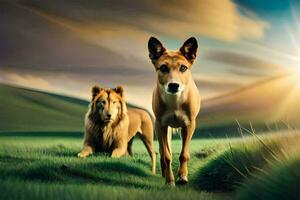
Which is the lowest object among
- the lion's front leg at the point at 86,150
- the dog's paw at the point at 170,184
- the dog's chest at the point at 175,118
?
the dog's paw at the point at 170,184

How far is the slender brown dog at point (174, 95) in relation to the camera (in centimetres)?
411

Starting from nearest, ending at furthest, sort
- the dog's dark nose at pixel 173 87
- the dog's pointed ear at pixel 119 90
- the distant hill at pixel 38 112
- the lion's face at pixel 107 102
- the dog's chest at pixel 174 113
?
the dog's dark nose at pixel 173 87 → the dog's chest at pixel 174 113 → the lion's face at pixel 107 102 → the dog's pointed ear at pixel 119 90 → the distant hill at pixel 38 112

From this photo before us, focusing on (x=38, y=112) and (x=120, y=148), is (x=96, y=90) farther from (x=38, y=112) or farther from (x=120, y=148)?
(x=38, y=112)

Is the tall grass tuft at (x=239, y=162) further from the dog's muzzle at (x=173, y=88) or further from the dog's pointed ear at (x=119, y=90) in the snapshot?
the dog's pointed ear at (x=119, y=90)

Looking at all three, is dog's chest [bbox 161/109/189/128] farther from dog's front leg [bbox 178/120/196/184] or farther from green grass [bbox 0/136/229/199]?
green grass [bbox 0/136/229/199]

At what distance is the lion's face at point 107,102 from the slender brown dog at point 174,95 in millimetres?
1194

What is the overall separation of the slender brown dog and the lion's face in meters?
1.19

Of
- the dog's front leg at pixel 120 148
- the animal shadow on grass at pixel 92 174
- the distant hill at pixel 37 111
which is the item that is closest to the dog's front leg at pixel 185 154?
the animal shadow on grass at pixel 92 174

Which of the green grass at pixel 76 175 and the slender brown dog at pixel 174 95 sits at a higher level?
the slender brown dog at pixel 174 95

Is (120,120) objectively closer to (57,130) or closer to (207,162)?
(207,162)

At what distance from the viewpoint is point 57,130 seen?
8453mm

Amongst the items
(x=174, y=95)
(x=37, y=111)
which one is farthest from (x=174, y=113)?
(x=37, y=111)

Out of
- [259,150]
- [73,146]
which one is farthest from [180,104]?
[73,146]

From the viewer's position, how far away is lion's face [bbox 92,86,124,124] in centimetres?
570
